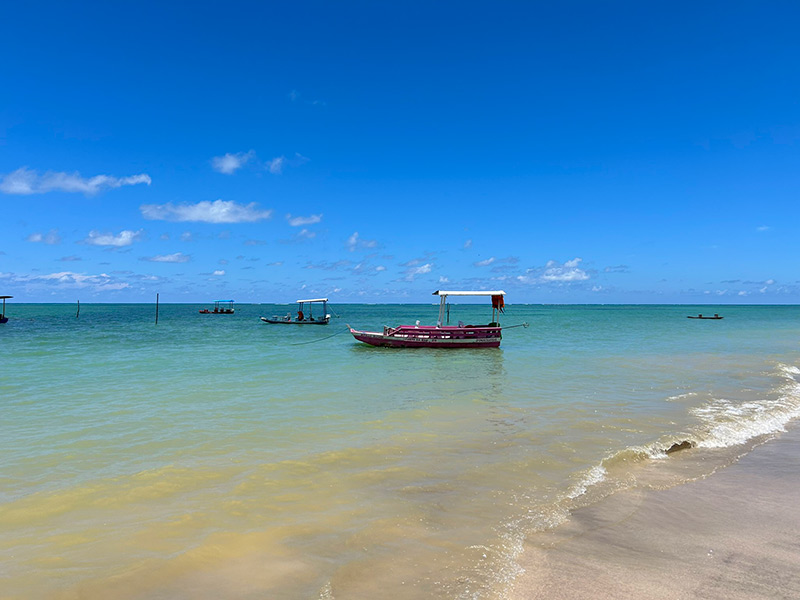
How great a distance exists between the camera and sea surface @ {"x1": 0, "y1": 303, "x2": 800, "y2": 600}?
5.55 metres

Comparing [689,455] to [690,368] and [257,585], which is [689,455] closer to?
[257,585]

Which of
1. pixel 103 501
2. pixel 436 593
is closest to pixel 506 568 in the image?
pixel 436 593

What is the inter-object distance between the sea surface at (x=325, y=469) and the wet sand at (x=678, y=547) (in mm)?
391

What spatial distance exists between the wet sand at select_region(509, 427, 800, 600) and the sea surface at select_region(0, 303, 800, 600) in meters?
0.39

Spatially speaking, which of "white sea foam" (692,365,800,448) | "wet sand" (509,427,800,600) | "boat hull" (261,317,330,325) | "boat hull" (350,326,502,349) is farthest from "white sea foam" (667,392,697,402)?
"boat hull" (261,317,330,325)

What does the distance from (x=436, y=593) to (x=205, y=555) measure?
116 inches

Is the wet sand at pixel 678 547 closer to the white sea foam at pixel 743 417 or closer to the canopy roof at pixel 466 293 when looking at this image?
the white sea foam at pixel 743 417

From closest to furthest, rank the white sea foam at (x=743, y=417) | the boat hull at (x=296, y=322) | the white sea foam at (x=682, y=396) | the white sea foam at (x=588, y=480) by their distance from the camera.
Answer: the white sea foam at (x=588, y=480), the white sea foam at (x=743, y=417), the white sea foam at (x=682, y=396), the boat hull at (x=296, y=322)

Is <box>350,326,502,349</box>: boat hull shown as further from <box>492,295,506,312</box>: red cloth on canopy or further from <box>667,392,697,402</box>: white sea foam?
<box>667,392,697,402</box>: white sea foam

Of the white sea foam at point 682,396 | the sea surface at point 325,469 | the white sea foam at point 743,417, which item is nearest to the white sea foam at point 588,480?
the sea surface at point 325,469

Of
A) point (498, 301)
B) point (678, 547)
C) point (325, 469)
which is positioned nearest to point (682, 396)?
point (678, 547)

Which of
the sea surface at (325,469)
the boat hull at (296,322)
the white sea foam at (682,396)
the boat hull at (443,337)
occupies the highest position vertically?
the boat hull at (296,322)

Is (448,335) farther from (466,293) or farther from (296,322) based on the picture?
A: (296,322)

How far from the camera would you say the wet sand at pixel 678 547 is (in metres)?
4.92
